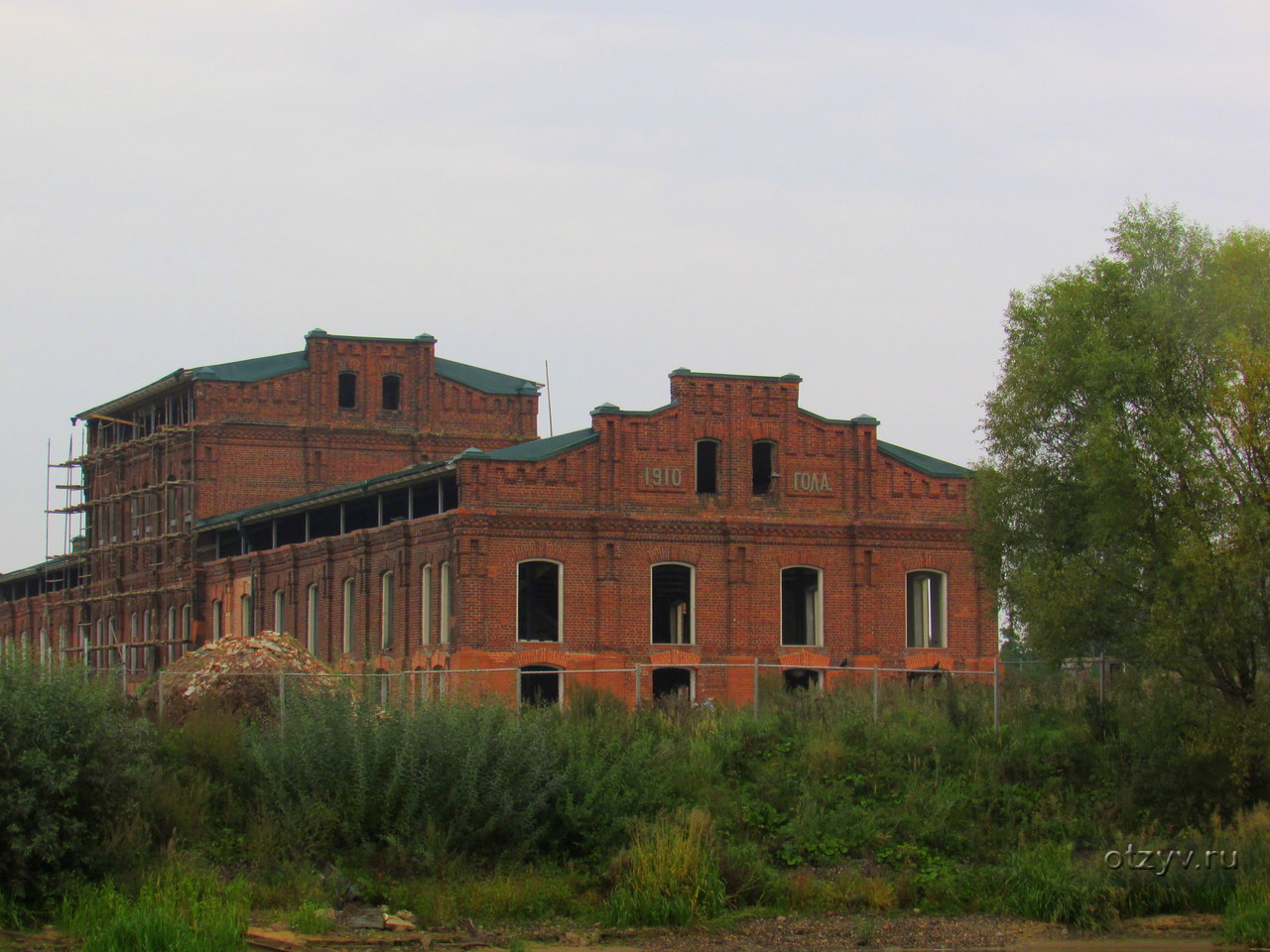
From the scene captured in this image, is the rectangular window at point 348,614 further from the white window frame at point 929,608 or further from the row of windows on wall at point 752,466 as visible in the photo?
the white window frame at point 929,608

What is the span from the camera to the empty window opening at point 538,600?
43938mm

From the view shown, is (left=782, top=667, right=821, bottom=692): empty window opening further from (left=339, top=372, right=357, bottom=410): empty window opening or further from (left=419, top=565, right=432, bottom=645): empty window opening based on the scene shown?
(left=339, top=372, right=357, bottom=410): empty window opening

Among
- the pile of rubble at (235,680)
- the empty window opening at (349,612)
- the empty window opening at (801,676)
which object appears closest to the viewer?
the pile of rubble at (235,680)

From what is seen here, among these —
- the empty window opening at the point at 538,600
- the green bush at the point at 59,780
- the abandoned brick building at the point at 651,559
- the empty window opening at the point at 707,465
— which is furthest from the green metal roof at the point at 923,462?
the green bush at the point at 59,780

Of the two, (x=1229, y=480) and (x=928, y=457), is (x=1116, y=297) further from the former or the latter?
(x=928, y=457)

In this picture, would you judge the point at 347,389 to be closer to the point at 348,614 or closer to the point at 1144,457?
the point at 348,614

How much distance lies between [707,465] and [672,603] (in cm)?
356

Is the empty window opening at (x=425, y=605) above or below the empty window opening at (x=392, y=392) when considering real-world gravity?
below

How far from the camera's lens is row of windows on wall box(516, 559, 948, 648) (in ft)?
145

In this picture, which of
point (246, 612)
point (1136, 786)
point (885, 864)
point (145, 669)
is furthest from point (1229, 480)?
point (145, 669)

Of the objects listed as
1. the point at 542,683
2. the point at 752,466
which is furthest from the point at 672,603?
the point at 542,683

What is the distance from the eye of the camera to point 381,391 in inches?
2415

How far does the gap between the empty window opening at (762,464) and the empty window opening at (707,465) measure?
1.17m

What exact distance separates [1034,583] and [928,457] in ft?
68.7
